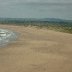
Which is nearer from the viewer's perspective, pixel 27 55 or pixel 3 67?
Answer: pixel 3 67

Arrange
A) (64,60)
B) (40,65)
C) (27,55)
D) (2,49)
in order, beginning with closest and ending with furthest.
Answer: (40,65), (64,60), (27,55), (2,49)

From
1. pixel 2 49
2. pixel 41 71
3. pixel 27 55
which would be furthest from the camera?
pixel 2 49

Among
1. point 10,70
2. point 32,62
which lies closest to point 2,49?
point 32,62

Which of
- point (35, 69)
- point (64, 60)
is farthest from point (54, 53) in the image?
point (35, 69)

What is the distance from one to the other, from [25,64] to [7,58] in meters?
1.38

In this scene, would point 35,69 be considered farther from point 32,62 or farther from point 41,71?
point 32,62

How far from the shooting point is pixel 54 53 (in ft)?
49.1

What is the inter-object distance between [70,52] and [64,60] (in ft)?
6.87

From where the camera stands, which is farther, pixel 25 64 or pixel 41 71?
pixel 25 64

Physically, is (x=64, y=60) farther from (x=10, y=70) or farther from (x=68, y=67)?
(x=10, y=70)

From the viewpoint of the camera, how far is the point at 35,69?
1134 cm

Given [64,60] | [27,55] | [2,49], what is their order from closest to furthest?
1. [64,60]
2. [27,55]
3. [2,49]

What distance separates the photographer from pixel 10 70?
11156 millimetres

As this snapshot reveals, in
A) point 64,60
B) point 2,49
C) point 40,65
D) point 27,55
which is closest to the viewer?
point 40,65
